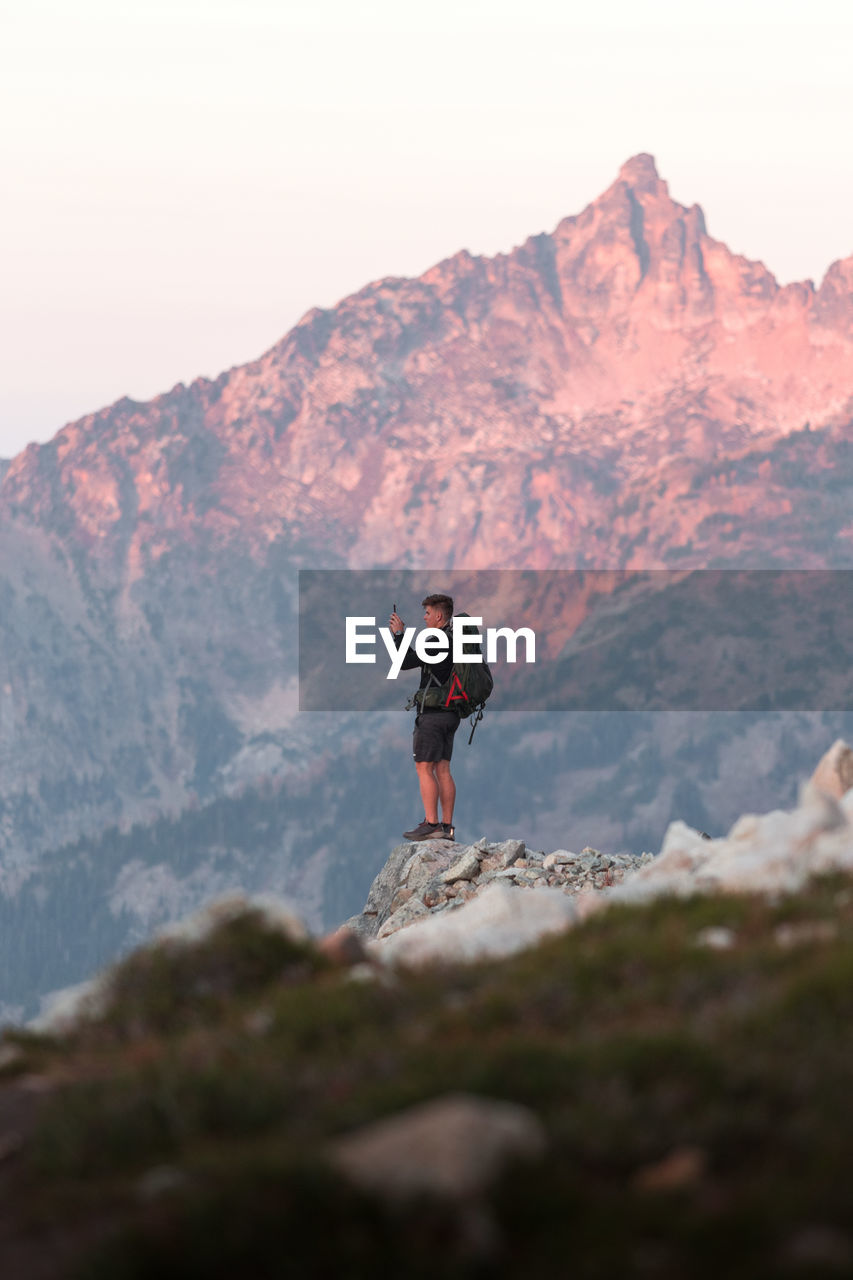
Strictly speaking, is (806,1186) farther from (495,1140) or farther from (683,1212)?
(495,1140)

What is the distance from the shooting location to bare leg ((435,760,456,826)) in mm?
23469

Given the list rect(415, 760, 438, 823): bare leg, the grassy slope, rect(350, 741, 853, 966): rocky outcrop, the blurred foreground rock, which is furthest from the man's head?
the blurred foreground rock

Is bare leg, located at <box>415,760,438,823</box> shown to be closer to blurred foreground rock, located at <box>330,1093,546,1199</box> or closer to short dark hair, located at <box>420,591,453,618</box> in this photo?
short dark hair, located at <box>420,591,453,618</box>

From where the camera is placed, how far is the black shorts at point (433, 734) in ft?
75.1

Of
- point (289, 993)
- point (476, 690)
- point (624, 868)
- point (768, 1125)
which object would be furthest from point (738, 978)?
point (624, 868)

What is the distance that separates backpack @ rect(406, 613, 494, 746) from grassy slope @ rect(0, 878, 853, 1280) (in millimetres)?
12812

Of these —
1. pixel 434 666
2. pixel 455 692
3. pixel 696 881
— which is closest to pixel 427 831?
pixel 455 692

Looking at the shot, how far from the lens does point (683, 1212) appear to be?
17.7 feet

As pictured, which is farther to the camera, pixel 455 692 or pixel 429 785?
pixel 429 785

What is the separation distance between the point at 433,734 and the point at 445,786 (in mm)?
1412

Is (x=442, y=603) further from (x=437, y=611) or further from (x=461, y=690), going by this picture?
(x=461, y=690)

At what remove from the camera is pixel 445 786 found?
2397 cm

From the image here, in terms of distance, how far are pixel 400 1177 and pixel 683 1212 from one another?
3.43ft

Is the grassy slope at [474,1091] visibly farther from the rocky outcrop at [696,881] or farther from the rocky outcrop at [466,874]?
the rocky outcrop at [466,874]
